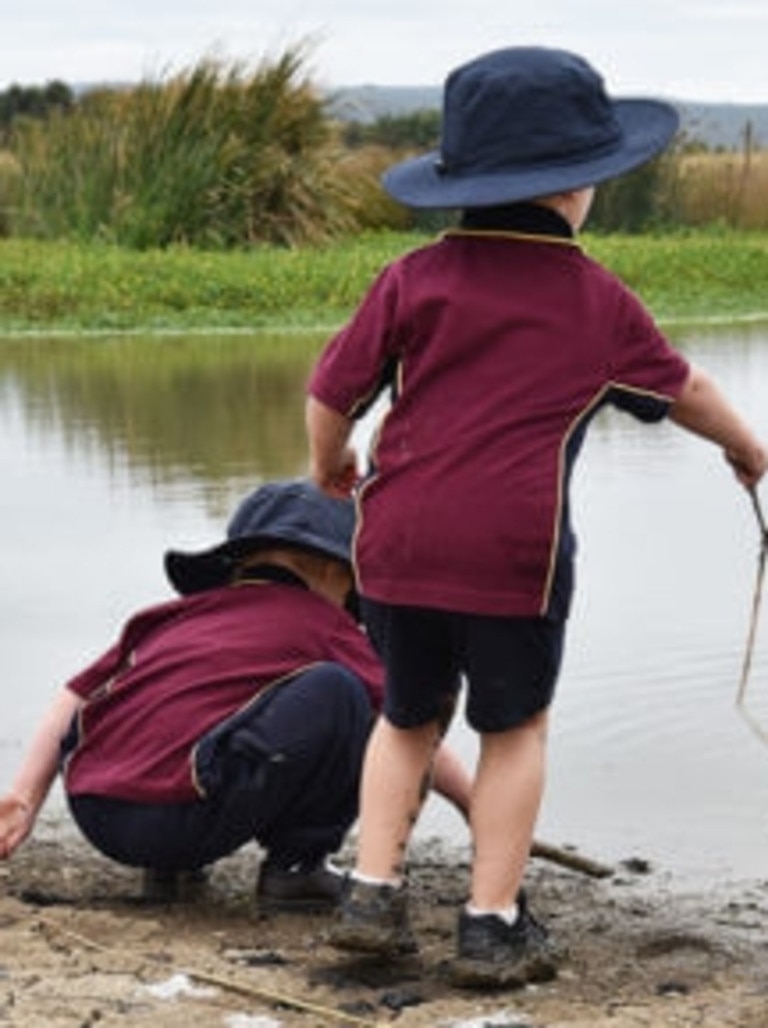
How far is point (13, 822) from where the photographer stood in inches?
198

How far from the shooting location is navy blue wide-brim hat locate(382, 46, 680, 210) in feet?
14.6

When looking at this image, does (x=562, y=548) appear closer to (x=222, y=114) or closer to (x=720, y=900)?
(x=720, y=900)

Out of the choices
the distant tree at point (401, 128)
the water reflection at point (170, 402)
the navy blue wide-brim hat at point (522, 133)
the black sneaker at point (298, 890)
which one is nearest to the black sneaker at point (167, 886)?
the black sneaker at point (298, 890)

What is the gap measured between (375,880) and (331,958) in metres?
0.15

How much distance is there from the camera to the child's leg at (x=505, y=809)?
449 centimetres

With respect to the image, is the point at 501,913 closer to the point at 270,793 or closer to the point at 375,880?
the point at 375,880

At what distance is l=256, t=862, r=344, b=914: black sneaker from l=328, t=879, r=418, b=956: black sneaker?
397mm

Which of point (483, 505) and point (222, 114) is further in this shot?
point (222, 114)

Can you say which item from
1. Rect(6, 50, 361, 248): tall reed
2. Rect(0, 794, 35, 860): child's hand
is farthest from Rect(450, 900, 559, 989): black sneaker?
Rect(6, 50, 361, 248): tall reed

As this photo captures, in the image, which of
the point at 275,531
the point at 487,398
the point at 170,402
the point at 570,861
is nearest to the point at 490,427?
the point at 487,398

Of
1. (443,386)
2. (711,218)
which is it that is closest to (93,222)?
(711,218)

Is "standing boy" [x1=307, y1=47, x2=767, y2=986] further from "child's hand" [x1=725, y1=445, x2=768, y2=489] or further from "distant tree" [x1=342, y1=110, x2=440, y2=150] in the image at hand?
"distant tree" [x1=342, y1=110, x2=440, y2=150]

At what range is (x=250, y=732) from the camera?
4801 mm

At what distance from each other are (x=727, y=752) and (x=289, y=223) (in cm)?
1714
